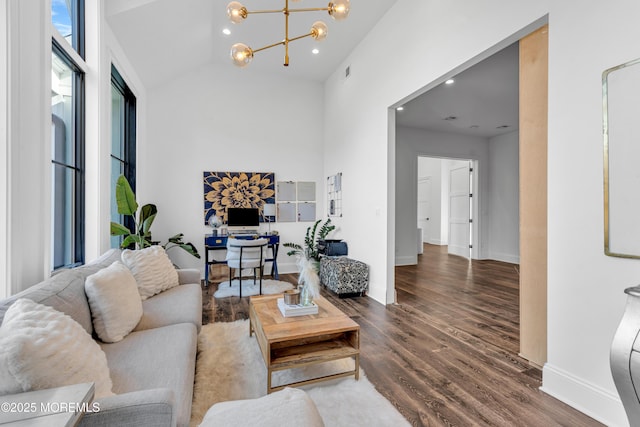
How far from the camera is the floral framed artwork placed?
17.1ft

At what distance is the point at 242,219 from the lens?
5.18m

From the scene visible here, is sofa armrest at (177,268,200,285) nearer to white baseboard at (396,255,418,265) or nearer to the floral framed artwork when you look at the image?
the floral framed artwork

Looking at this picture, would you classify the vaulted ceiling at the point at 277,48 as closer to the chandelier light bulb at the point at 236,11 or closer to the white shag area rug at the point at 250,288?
the chandelier light bulb at the point at 236,11

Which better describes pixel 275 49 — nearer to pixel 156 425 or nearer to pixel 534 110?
pixel 534 110

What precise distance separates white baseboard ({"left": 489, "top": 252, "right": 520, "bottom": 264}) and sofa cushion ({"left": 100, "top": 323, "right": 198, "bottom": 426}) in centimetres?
678

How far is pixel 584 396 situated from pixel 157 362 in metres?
2.35

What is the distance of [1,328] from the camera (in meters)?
0.96

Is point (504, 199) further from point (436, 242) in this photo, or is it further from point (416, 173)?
point (436, 242)

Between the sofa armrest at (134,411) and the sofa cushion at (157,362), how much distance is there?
16cm

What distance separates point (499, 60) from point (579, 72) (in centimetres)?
224

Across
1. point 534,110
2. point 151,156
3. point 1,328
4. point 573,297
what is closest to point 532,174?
point 534,110

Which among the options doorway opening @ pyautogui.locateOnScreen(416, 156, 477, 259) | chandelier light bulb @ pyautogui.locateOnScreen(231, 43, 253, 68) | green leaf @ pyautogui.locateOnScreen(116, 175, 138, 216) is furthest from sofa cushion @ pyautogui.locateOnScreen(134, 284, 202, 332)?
doorway opening @ pyautogui.locateOnScreen(416, 156, 477, 259)

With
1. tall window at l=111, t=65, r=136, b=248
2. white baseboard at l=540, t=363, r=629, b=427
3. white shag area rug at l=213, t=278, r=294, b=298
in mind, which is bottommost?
white shag area rug at l=213, t=278, r=294, b=298

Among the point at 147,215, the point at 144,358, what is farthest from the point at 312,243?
the point at 144,358
